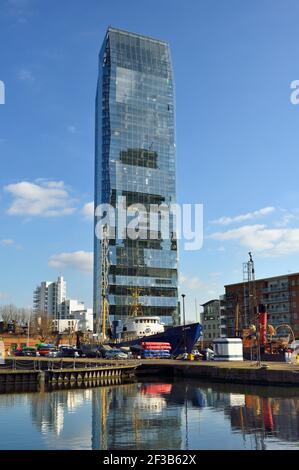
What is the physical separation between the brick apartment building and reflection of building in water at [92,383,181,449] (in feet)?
308

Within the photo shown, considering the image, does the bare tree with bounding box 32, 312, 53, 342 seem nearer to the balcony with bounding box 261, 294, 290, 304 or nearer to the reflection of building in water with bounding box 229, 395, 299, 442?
the balcony with bounding box 261, 294, 290, 304

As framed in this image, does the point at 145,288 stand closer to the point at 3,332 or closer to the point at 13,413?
the point at 3,332

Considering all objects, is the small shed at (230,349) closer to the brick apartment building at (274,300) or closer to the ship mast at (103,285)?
the ship mast at (103,285)

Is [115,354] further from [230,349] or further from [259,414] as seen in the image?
[259,414]

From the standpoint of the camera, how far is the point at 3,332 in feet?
521

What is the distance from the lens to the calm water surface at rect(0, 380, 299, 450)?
28.9 m

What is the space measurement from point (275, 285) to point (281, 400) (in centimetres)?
11660

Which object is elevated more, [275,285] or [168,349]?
[275,285]

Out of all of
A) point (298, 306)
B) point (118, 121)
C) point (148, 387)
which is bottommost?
point (148, 387)

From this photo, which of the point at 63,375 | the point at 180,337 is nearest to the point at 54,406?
the point at 63,375

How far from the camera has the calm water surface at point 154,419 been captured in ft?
94.8

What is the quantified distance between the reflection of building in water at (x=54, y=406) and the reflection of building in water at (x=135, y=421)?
196 centimetres

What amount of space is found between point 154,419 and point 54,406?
13299 mm

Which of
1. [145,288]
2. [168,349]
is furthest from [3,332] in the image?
[168,349]
